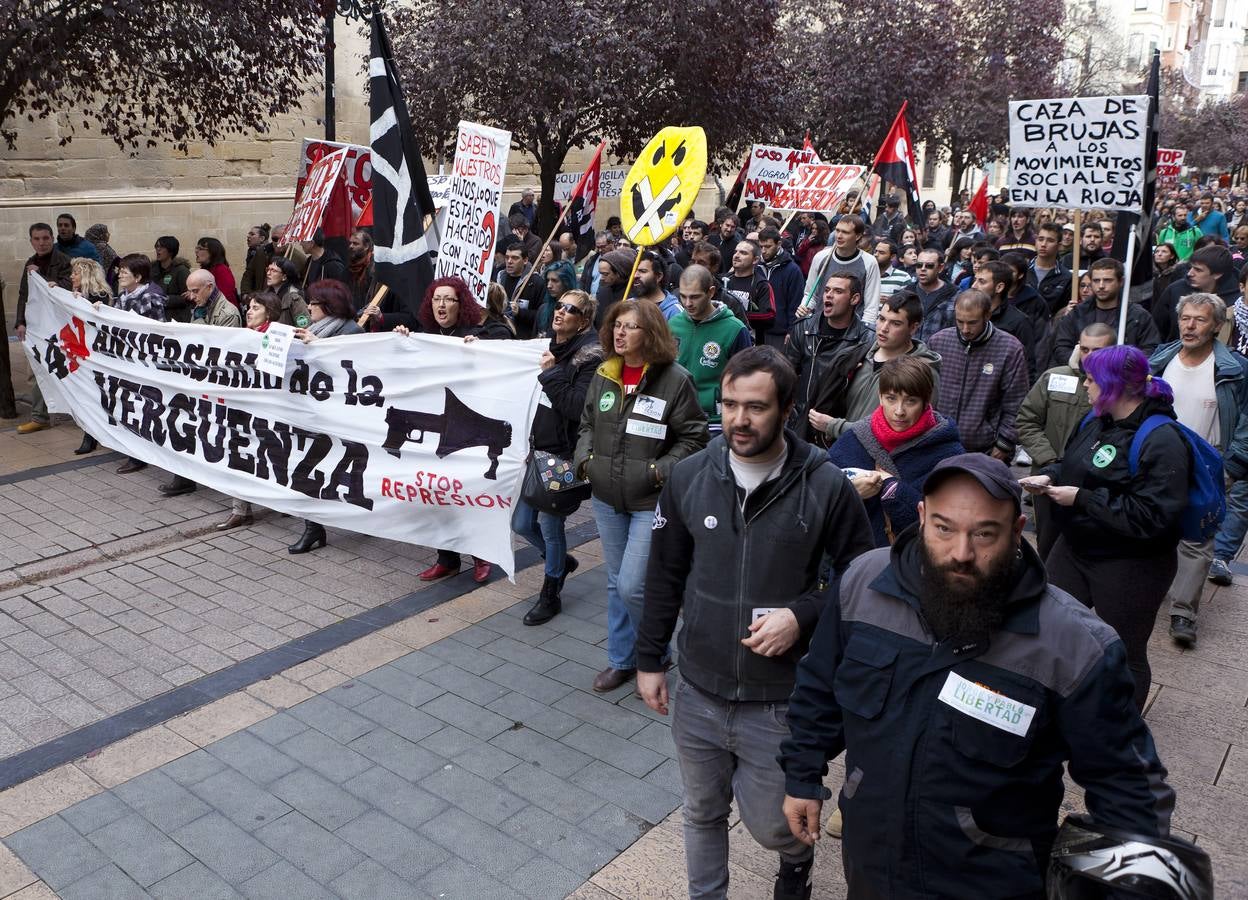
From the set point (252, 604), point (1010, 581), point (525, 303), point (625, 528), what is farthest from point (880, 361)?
point (525, 303)

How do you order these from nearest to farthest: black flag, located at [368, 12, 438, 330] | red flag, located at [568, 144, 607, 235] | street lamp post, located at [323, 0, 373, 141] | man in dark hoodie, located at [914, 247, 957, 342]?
1. black flag, located at [368, 12, 438, 330]
2. man in dark hoodie, located at [914, 247, 957, 342]
3. street lamp post, located at [323, 0, 373, 141]
4. red flag, located at [568, 144, 607, 235]

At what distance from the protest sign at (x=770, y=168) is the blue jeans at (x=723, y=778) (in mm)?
13817

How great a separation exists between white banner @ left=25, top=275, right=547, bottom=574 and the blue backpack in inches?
121

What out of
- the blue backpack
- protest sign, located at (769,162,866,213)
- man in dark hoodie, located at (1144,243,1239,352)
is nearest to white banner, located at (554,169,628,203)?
protest sign, located at (769,162,866,213)

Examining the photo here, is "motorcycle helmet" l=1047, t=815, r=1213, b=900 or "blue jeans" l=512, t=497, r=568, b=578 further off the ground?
"motorcycle helmet" l=1047, t=815, r=1213, b=900

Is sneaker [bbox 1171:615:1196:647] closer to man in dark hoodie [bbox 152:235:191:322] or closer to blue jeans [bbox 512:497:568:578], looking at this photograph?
blue jeans [bbox 512:497:568:578]

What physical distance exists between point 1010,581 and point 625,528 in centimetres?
277

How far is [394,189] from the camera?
735cm

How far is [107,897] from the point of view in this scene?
3502 mm

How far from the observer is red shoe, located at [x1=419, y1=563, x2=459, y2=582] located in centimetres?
636

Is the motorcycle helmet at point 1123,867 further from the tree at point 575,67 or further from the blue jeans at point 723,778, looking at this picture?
the tree at point 575,67

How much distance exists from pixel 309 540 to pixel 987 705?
215 inches

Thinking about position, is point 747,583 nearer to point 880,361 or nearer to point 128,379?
point 880,361

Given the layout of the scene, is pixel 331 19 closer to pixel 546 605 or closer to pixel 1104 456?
pixel 546 605
